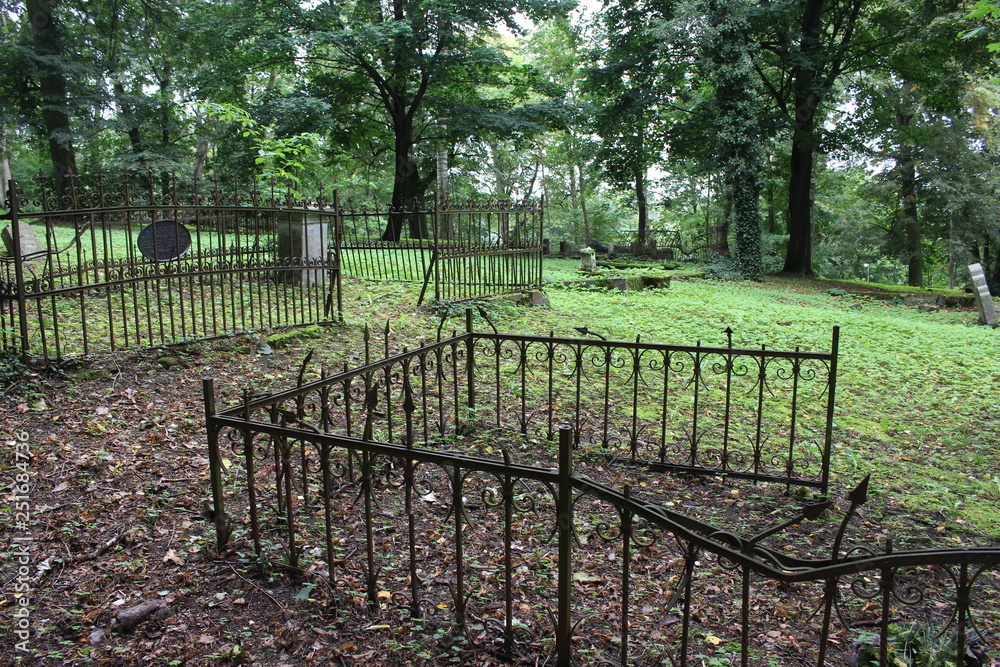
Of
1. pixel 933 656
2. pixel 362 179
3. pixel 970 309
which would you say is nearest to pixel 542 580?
pixel 933 656

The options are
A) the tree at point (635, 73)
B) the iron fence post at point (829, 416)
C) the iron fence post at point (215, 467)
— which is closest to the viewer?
the iron fence post at point (215, 467)

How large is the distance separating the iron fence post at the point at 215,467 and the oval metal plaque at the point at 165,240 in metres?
4.26

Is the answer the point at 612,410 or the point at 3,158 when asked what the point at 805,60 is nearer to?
the point at 612,410

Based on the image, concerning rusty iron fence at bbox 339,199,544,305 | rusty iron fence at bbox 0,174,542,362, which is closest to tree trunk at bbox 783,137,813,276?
rusty iron fence at bbox 0,174,542,362

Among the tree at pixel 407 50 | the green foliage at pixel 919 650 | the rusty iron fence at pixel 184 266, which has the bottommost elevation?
the green foliage at pixel 919 650

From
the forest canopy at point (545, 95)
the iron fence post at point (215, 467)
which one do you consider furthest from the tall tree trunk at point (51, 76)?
the iron fence post at point (215, 467)

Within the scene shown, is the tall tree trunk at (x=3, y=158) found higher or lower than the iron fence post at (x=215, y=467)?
higher

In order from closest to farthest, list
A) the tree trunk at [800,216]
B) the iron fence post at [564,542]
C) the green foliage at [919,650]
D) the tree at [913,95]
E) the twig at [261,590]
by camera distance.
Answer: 1. the iron fence post at [564,542]
2. the green foliage at [919,650]
3. the twig at [261,590]
4. the tree at [913,95]
5. the tree trunk at [800,216]

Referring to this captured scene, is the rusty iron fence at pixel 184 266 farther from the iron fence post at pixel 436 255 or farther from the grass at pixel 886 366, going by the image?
the grass at pixel 886 366

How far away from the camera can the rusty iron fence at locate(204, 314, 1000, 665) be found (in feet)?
7.86

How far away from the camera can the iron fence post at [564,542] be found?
239 cm

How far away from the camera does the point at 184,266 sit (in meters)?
7.33

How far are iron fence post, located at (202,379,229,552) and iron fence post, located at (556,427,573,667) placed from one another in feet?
6.02

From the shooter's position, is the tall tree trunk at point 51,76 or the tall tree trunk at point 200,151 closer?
the tall tree trunk at point 51,76
